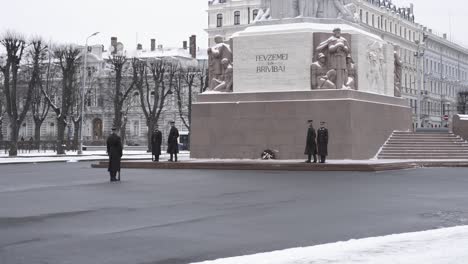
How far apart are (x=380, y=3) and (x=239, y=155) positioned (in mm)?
81725

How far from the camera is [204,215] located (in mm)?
11148

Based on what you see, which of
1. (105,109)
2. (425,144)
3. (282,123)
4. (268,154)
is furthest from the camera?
(105,109)

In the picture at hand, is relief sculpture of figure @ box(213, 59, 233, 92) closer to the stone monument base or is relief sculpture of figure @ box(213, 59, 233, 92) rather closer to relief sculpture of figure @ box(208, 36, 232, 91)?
relief sculpture of figure @ box(208, 36, 232, 91)

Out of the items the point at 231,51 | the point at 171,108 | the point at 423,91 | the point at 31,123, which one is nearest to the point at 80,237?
the point at 231,51


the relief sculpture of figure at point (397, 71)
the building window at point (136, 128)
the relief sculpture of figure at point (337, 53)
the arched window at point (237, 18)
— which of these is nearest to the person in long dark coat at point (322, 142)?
the relief sculpture of figure at point (337, 53)

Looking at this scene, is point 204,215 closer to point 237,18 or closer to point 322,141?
point 322,141

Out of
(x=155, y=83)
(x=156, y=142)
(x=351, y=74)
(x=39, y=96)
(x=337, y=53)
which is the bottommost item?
(x=156, y=142)

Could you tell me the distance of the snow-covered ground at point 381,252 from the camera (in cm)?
701

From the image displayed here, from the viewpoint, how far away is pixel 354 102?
85.9ft

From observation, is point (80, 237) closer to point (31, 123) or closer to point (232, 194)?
point (232, 194)

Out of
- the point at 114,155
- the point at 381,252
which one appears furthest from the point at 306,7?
the point at 381,252

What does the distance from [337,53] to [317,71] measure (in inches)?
41.1

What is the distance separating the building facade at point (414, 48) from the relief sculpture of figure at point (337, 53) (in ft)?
203

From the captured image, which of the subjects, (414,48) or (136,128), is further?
(414,48)
